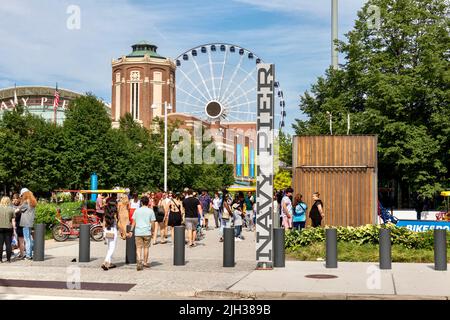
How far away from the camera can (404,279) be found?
13312 mm

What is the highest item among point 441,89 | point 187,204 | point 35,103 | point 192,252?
point 35,103

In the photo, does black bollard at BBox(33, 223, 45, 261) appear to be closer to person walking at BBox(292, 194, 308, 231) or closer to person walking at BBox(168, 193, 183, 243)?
person walking at BBox(168, 193, 183, 243)

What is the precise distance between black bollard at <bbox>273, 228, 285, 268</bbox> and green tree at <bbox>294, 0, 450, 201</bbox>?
995 inches

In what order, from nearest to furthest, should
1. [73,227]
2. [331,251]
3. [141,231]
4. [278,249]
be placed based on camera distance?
1. [141,231]
2. [331,251]
3. [278,249]
4. [73,227]

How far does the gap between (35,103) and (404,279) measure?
145851 millimetres

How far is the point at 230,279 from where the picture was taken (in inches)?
526

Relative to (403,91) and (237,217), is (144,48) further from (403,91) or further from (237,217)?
(237,217)

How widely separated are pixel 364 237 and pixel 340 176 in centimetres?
612

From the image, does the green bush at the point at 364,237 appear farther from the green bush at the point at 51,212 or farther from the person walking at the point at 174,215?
the green bush at the point at 51,212

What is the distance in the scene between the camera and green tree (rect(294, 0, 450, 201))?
39.1 meters

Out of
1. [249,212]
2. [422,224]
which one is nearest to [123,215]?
[422,224]

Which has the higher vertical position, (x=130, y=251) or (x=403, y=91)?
(x=403, y=91)
